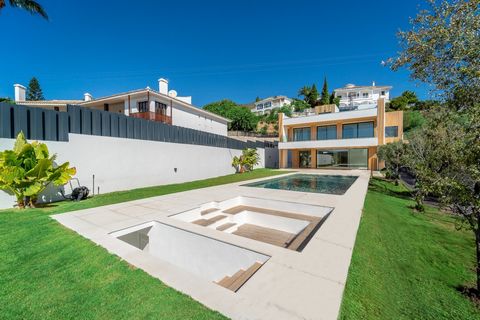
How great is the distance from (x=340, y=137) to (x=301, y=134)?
520cm

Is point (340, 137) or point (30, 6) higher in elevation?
point (30, 6)

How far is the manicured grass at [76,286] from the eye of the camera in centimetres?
262

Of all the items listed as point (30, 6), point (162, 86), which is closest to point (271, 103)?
point (162, 86)

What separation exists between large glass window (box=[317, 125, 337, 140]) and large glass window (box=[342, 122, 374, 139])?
3.78 feet

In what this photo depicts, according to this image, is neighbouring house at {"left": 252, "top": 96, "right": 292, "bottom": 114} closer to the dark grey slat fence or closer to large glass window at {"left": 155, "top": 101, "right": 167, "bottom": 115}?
large glass window at {"left": 155, "top": 101, "right": 167, "bottom": 115}

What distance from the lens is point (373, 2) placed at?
15.1 metres

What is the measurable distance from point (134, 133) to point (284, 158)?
22559 millimetres

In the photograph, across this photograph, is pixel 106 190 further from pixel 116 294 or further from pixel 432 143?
pixel 432 143

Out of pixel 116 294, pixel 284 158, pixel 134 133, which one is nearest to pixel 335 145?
pixel 284 158

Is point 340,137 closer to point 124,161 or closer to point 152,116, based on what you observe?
point 152,116

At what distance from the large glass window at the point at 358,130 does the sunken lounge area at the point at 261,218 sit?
2053cm

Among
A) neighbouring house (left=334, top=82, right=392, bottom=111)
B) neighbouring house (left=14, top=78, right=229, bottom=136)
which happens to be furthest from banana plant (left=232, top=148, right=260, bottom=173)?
neighbouring house (left=334, top=82, right=392, bottom=111)

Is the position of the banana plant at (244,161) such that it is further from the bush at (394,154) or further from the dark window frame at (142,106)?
the bush at (394,154)

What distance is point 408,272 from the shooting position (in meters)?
4.03
